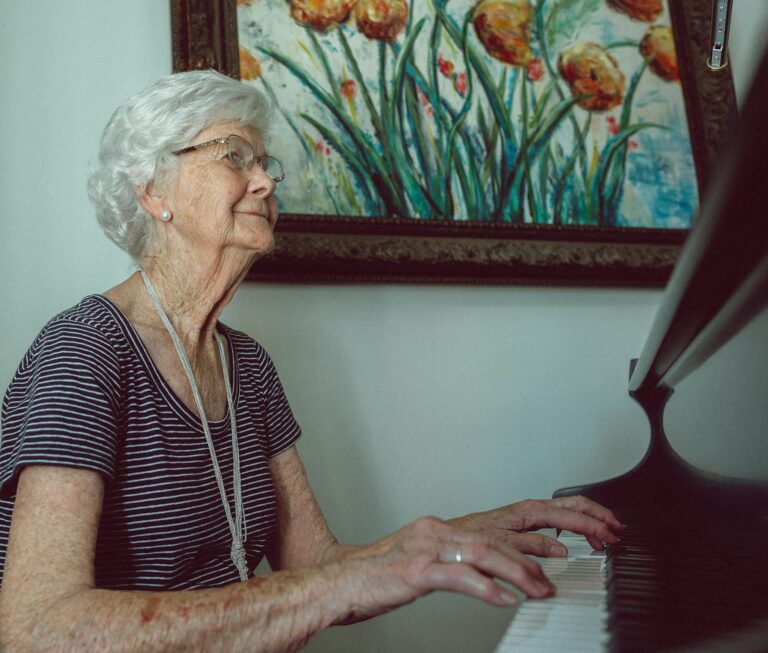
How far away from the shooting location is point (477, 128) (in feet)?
6.06

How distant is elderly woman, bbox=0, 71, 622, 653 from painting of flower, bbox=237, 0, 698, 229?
0.25 m

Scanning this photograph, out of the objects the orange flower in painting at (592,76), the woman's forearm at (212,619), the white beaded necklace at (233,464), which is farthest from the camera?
the orange flower in painting at (592,76)

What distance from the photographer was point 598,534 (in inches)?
36.8

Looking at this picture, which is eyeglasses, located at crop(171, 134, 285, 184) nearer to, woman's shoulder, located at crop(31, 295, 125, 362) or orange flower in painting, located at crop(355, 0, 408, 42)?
woman's shoulder, located at crop(31, 295, 125, 362)

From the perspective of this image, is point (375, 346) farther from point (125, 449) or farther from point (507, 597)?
point (507, 597)

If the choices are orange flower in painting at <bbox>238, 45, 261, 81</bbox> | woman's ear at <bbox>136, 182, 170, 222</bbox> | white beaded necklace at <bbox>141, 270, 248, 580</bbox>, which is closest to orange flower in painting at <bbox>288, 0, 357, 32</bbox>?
orange flower in painting at <bbox>238, 45, 261, 81</bbox>

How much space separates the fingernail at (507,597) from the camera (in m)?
0.58

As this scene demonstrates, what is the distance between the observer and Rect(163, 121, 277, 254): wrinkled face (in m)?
1.24

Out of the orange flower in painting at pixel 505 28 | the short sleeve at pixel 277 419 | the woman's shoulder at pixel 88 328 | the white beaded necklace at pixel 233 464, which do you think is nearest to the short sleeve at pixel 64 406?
the woman's shoulder at pixel 88 328

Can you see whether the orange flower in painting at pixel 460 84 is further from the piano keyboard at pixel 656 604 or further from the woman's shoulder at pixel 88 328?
the piano keyboard at pixel 656 604

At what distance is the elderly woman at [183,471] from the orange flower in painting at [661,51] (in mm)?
1097

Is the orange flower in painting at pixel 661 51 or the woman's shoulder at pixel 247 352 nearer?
the woman's shoulder at pixel 247 352

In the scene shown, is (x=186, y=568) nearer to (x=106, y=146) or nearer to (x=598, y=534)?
(x=598, y=534)

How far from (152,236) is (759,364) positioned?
5.26ft
